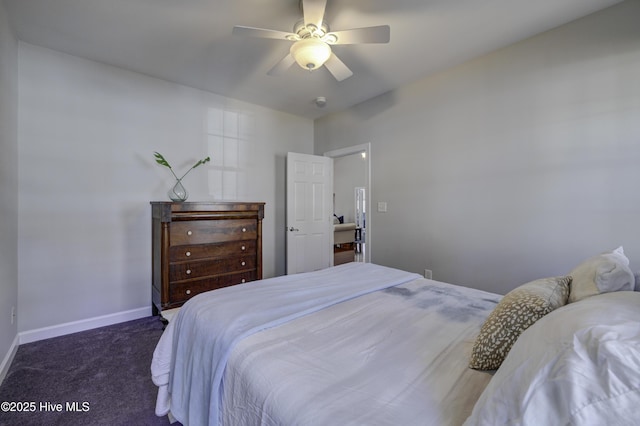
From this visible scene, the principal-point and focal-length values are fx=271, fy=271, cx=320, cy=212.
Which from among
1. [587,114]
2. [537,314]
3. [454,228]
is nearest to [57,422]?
[537,314]

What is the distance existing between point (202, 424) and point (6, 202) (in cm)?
236

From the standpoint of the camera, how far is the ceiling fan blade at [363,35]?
1792 millimetres

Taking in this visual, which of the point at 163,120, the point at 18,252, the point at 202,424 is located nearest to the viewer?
the point at 202,424

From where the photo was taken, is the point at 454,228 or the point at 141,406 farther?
the point at 454,228

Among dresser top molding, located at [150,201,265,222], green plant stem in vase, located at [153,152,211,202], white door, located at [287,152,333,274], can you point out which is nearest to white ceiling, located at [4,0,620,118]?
green plant stem in vase, located at [153,152,211,202]

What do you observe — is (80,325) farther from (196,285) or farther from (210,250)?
(210,250)

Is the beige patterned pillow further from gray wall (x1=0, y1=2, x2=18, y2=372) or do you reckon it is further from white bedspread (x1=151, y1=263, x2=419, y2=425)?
gray wall (x1=0, y1=2, x2=18, y2=372)

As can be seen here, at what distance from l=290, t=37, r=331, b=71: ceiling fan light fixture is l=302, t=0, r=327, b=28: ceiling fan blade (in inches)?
3.9

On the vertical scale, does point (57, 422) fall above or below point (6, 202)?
below

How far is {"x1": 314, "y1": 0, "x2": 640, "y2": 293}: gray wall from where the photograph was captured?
6.64 feet

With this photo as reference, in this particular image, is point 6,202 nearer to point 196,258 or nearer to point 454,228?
point 196,258

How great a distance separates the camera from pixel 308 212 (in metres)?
4.13

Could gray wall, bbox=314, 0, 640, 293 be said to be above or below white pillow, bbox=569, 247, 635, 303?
above

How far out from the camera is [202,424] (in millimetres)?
1077
